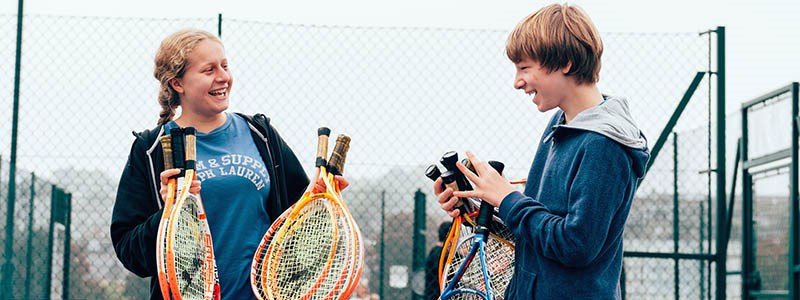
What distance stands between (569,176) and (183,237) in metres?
1.09

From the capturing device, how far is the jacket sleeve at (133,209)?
329 cm

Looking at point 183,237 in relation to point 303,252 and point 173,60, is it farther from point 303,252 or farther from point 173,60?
point 173,60

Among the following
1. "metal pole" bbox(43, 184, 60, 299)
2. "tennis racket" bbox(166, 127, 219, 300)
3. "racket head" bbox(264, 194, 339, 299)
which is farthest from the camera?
"metal pole" bbox(43, 184, 60, 299)

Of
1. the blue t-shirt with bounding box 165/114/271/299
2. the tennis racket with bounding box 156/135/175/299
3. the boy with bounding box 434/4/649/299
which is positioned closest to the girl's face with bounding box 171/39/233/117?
the blue t-shirt with bounding box 165/114/271/299

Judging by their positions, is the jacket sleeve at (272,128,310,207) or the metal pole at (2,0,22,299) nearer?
the jacket sleeve at (272,128,310,207)

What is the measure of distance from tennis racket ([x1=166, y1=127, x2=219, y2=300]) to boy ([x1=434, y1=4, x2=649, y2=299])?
2.22 ft

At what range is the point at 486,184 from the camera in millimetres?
3068

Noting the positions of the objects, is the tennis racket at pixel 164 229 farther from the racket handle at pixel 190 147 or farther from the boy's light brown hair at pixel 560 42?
the boy's light brown hair at pixel 560 42

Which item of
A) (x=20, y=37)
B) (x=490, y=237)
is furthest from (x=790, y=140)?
(x=20, y=37)

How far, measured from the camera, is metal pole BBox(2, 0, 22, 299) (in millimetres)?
6719

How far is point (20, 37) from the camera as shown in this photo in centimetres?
677

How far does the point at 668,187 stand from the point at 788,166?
91 cm

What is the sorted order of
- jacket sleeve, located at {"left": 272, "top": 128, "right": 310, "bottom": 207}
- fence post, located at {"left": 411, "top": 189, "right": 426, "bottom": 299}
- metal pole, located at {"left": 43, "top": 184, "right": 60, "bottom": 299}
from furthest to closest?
fence post, located at {"left": 411, "top": 189, "right": 426, "bottom": 299} < metal pole, located at {"left": 43, "top": 184, "right": 60, "bottom": 299} < jacket sleeve, located at {"left": 272, "top": 128, "right": 310, "bottom": 207}

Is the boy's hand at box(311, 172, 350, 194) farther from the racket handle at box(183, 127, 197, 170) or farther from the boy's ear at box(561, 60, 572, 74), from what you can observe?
the boy's ear at box(561, 60, 572, 74)
